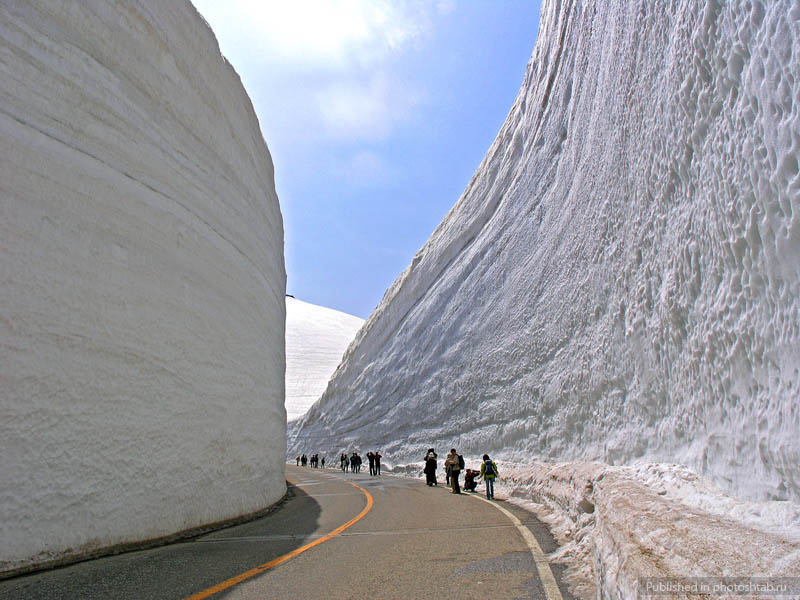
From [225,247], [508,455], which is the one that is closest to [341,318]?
[508,455]

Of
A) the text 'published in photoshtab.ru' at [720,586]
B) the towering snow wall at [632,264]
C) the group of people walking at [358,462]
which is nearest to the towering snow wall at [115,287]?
the text 'published in photoshtab.ru' at [720,586]

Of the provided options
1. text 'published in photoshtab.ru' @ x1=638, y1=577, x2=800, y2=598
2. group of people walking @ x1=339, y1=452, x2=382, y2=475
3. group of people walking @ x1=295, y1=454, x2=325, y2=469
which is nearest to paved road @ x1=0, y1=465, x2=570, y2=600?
text 'published in photoshtab.ru' @ x1=638, y1=577, x2=800, y2=598

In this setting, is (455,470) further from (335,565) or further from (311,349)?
(311,349)

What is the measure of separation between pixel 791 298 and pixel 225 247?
9065mm

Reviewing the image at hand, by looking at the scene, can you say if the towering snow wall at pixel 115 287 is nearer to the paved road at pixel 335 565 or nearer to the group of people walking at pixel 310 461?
the paved road at pixel 335 565

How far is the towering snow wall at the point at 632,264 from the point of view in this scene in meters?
4.16

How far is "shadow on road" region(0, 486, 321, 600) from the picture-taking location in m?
4.40

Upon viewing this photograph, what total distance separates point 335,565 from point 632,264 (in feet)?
22.6

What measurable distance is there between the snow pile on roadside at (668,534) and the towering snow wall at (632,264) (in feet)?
1.14

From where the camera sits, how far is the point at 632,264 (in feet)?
31.6

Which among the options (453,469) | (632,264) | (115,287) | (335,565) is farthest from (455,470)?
(115,287)

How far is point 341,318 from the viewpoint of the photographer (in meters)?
96.8

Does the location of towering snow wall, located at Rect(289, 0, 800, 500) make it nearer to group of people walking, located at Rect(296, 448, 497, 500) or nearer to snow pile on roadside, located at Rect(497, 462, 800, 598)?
snow pile on roadside, located at Rect(497, 462, 800, 598)

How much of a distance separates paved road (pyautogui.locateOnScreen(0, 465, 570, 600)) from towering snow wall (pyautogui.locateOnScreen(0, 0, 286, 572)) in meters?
0.71
